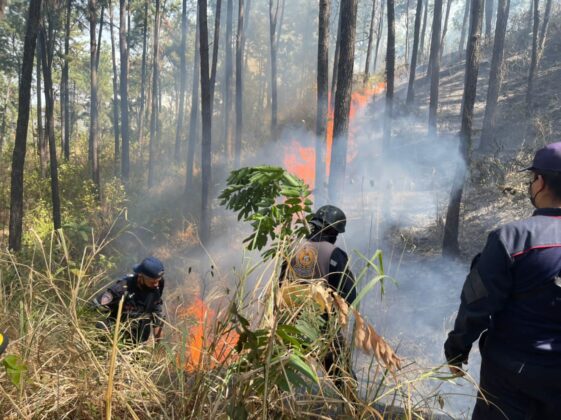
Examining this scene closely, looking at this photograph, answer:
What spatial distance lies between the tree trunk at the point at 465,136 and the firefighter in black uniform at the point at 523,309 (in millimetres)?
9000

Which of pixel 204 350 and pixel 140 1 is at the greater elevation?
pixel 140 1

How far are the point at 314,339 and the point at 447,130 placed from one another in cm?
1894

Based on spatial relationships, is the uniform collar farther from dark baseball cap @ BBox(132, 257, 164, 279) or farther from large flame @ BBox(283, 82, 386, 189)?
large flame @ BBox(283, 82, 386, 189)

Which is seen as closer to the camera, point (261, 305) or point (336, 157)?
point (261, 305)

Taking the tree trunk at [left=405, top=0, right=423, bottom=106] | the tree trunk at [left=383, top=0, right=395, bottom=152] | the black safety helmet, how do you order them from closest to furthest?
the black safety helmet < the tree trunk at [left=383, top=0, right=395, bottom=152] < the tree trunk at [left=405, top=0, right=423, bottom=106]

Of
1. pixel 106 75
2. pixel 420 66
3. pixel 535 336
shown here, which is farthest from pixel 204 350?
pixel 106 75

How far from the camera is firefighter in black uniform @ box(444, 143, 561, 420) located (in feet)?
6.48

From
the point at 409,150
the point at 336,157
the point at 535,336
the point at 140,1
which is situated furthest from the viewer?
the point at 140,1

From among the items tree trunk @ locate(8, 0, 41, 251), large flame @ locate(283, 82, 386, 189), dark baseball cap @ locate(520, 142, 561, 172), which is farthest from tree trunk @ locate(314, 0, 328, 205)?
dark baseball cap @ locate(520, 142, 561, 172)

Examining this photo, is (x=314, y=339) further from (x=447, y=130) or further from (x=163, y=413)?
(x=447, y=130)

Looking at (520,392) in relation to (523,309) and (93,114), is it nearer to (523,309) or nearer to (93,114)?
(523,309)

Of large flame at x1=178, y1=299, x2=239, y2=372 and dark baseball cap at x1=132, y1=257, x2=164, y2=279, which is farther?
dark baseball cap at x1=132, y1=257, x2=164, y2=279

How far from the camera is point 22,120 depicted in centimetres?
979

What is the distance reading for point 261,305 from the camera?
196cm
